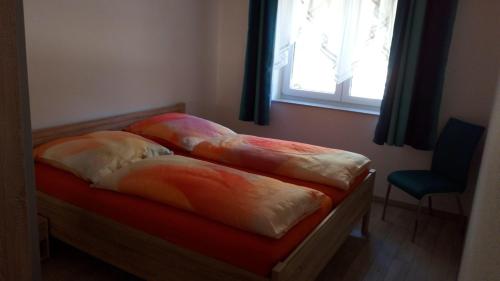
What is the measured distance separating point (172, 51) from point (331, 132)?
1.63 m

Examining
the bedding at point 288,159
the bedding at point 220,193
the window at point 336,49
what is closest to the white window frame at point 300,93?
the window at point 336,49

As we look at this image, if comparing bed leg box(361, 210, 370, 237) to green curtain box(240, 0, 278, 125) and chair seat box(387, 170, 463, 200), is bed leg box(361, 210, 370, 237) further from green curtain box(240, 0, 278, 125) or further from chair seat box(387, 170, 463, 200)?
green curtain box(240, 0, 278, 125)

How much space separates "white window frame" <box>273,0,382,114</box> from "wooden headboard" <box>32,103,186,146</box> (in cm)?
112

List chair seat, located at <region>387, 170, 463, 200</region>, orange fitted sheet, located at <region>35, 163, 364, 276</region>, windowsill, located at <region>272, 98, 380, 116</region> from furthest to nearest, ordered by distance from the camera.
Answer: windowsill, located at <region>272, 98, 380, 116</region>
chair seat, located at <region>387, 170, 463, 200</region>
orange fitted sheet, located at <region>35, 163, 364, 276</region>

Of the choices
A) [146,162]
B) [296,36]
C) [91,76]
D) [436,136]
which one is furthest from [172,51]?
[436,136]

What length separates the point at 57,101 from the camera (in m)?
2.76

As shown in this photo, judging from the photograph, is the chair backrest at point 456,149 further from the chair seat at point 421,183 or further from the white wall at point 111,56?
the white wall at point 111,56

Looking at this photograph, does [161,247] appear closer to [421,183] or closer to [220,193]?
[220,193]

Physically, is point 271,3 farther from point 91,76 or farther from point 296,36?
point 91,76

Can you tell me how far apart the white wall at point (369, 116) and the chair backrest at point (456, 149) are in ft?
0.54

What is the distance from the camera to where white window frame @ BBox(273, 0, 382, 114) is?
3.75 metres

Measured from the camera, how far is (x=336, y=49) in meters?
3.65

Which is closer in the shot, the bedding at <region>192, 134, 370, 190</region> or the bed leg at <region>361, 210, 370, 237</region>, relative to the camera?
the bedding at <region>192, 134, 370, 190</region>

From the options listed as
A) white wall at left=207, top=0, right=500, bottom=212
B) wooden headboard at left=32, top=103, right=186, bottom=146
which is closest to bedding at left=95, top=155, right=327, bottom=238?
wooden headboard at left=32, top=103, right=186, bottom=146
